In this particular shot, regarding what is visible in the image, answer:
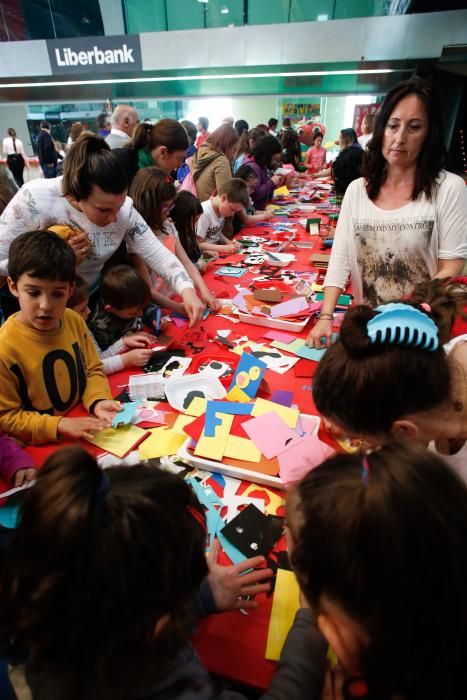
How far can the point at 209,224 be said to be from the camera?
2.93 m

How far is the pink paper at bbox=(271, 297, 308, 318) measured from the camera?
186 cm

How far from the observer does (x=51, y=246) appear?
118cm

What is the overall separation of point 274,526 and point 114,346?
101 centimetres

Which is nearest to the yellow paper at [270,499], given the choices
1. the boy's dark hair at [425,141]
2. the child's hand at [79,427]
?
the child's hand at [79,427]

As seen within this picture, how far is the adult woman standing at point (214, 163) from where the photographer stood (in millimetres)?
3199

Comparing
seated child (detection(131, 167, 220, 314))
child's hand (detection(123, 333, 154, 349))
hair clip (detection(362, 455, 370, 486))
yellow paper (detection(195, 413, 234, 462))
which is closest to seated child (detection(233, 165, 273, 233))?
seated child (detection(131, 167, 220, 314))

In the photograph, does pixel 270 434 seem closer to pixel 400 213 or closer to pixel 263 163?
pixel 400 213

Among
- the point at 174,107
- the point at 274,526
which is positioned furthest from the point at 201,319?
the point at 174,107

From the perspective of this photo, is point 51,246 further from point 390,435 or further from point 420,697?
point 420,697

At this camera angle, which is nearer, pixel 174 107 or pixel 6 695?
pixel 6 695

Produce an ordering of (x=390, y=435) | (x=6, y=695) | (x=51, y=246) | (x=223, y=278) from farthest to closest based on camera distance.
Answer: (x=223, y=278), (x=51, y=246), (x=390, y=435), (x=6, y=695)

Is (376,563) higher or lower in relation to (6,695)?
higher

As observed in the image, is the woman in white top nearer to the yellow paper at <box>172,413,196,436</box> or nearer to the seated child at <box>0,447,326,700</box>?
the yellow paper at <box>172,413,196,436</box>

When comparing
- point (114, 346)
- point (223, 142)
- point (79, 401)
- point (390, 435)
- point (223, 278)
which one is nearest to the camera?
point (390, 435)
